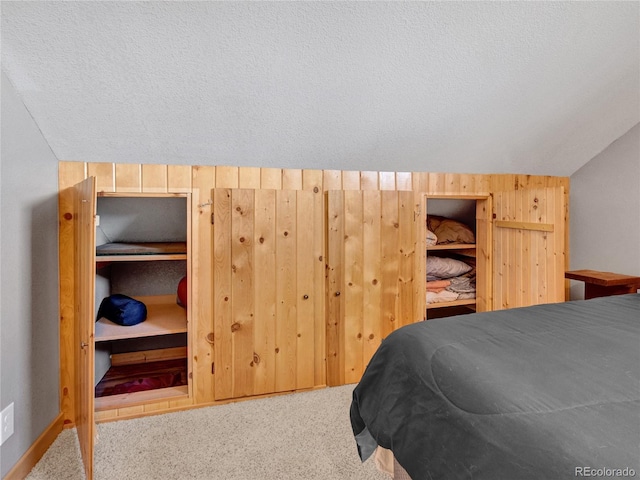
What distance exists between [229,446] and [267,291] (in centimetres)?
90

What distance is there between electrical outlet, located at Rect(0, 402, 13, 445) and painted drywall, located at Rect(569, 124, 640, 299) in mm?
3827

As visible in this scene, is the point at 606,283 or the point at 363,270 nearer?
the point at 606,283

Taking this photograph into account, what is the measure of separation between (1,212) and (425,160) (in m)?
2.39

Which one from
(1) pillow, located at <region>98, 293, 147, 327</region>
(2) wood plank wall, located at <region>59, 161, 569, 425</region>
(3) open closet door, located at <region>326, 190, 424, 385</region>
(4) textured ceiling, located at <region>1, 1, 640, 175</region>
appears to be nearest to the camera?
(4) textured ceiling, located at <region>1, 1, 640, 175</region>

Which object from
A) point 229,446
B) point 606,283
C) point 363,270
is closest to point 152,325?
point 229,446

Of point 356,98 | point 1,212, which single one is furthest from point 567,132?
point 1,212

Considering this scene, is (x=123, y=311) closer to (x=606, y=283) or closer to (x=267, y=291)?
(x=267, y=291)

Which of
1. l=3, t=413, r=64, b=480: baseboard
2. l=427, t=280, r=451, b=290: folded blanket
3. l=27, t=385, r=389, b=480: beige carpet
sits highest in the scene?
l=427, t=280, r=451, b=290: folded blanket

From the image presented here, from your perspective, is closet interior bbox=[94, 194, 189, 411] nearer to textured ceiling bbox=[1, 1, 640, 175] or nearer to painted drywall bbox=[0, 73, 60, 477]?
painted drywall bbox=[0, 73, 60, 477]

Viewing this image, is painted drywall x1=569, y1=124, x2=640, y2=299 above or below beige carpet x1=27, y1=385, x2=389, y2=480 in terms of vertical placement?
above

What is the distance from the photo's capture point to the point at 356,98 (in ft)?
6.46

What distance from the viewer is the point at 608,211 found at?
2.83 m

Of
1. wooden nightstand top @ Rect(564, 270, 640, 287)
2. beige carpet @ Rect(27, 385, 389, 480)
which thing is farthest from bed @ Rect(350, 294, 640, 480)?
wooden nightstand top @ Rect(564, 270, 640, 287)

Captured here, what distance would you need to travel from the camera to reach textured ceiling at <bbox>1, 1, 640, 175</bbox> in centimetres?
149
